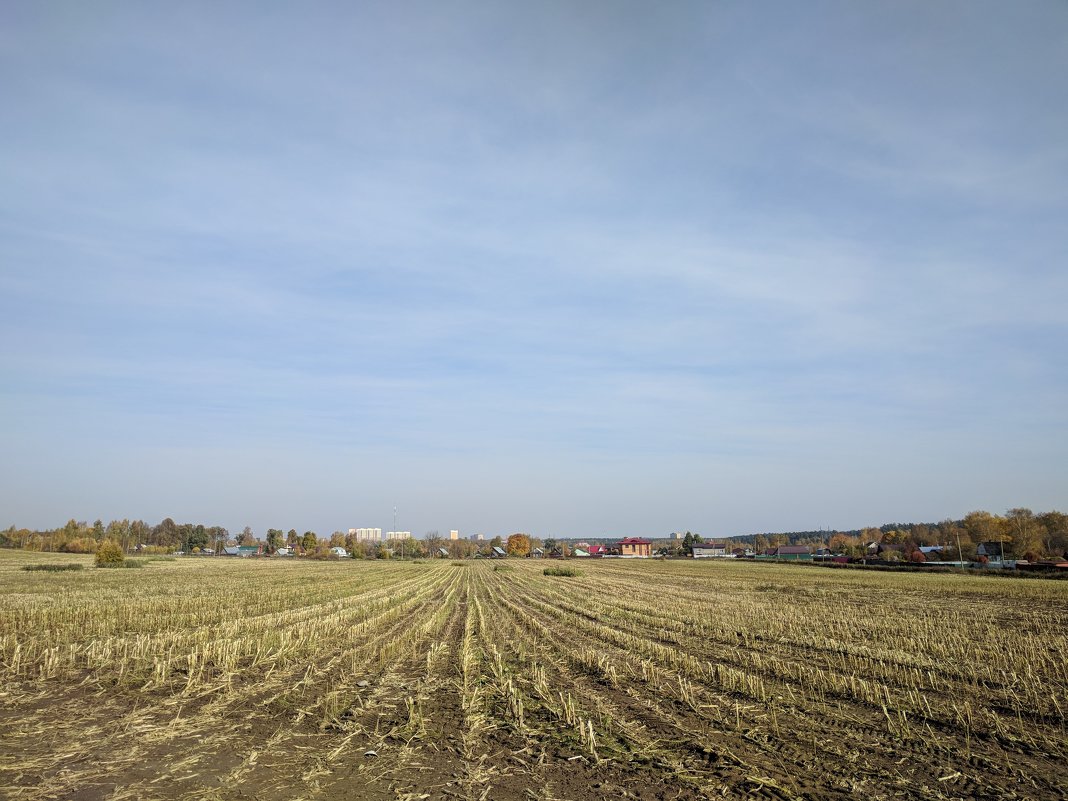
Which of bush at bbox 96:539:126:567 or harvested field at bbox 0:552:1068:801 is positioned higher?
harvested field at bbox 0:552:1068:801

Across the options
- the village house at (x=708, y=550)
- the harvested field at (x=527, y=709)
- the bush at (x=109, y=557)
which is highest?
the harvested field at (x=527, y=709)

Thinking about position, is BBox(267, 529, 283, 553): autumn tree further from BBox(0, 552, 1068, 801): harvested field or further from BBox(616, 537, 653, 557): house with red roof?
BBox(0, 552, 1068, 801): harvested field

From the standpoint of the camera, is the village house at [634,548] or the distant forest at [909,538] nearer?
the distant forest at [909,538]

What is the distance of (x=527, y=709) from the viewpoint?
10.8 metres

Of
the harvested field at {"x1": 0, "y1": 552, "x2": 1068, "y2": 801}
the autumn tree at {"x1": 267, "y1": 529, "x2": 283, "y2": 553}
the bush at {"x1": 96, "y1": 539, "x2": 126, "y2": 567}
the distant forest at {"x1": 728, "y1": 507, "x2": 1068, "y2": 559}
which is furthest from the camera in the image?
the autumn tree at {"x1": 267, "y1": 529, "x2": 283, "y2": 553}

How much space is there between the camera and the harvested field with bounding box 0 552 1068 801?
7.71 meters

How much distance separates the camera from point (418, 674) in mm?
13891

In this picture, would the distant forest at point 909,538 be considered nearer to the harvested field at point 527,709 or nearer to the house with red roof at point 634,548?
the house with red roof at point 634,548

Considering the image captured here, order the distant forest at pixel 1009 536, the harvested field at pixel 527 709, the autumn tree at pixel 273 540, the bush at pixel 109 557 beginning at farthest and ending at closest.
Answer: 1. the autumn tree at pixel 273 540
2. the distant forest at pixel 1009 536
3. the bush at pixel 109 557
4. the harvested field at pixel 527 709

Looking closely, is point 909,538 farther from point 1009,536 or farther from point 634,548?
point 634,548

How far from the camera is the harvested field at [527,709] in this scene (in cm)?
771

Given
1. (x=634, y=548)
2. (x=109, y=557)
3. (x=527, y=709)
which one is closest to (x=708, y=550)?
(x=634, y=548)

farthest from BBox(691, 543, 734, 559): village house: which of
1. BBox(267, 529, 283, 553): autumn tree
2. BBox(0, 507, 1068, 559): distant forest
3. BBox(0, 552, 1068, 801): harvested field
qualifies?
BBox(0, 552, 1068, 801): harvested field

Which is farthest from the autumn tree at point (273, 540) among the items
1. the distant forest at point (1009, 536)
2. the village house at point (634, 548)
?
the distant forest at point (1009, 536)
